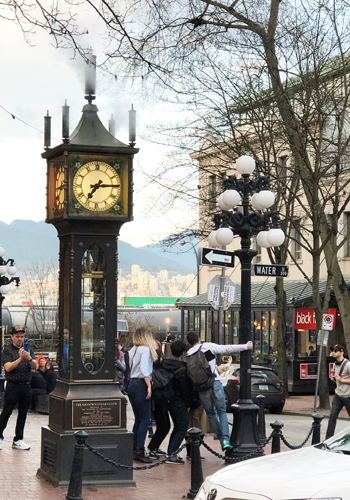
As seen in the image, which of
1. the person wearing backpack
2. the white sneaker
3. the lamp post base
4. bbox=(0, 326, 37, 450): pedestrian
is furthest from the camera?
the white sneaker

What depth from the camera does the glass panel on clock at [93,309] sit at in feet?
33.8

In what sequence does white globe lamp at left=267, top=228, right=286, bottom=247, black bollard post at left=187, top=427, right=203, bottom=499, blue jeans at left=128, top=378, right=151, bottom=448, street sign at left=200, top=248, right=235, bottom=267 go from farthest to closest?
street sign at left=200, top=248, right=235, bottom=267 < white globe lamp at left=267, top=228, right=286, bottom=247 < blue jeans at left=128, top=378, right=151, bottom=448 < black bollard post at left=187, top=427, right=203, bottom=499

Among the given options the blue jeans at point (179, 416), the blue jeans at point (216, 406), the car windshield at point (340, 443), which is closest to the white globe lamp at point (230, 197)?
the blue jeans at point (216, 406)

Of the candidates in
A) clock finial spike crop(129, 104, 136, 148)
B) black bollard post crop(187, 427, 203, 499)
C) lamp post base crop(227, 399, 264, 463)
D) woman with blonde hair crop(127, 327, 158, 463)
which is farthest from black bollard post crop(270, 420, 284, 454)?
clock finial spike crop(129, 104, 136, 148)

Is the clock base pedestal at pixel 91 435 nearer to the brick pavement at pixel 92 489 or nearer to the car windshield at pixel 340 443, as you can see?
the brick pavement at pixel 92 489

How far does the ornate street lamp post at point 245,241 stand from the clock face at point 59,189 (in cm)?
279

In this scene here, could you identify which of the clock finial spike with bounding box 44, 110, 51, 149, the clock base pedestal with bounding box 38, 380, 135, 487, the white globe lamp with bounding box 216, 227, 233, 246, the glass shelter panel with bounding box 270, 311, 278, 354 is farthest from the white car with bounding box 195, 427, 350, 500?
the glass shelter panel with bounding box 270, 311, 278, 354

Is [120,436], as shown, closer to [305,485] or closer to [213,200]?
[305,485]

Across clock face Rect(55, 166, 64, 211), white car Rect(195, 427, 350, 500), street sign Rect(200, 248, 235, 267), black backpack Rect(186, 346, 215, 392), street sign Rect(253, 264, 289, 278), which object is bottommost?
white car Rect(195, 427, 350, 500)

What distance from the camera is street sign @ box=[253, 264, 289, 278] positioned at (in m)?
12.0

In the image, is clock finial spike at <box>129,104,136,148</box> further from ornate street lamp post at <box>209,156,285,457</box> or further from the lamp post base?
the lamp post base

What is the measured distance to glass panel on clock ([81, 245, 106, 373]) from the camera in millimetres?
10305

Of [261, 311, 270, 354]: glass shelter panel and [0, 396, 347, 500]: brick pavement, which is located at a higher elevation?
[261, 311, 270, 354]: glass shelter panel

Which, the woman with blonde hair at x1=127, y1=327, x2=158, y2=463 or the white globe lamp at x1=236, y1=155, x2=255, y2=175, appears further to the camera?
the white globe lamp at x1=236, y1=155, x2=255, y2=175
